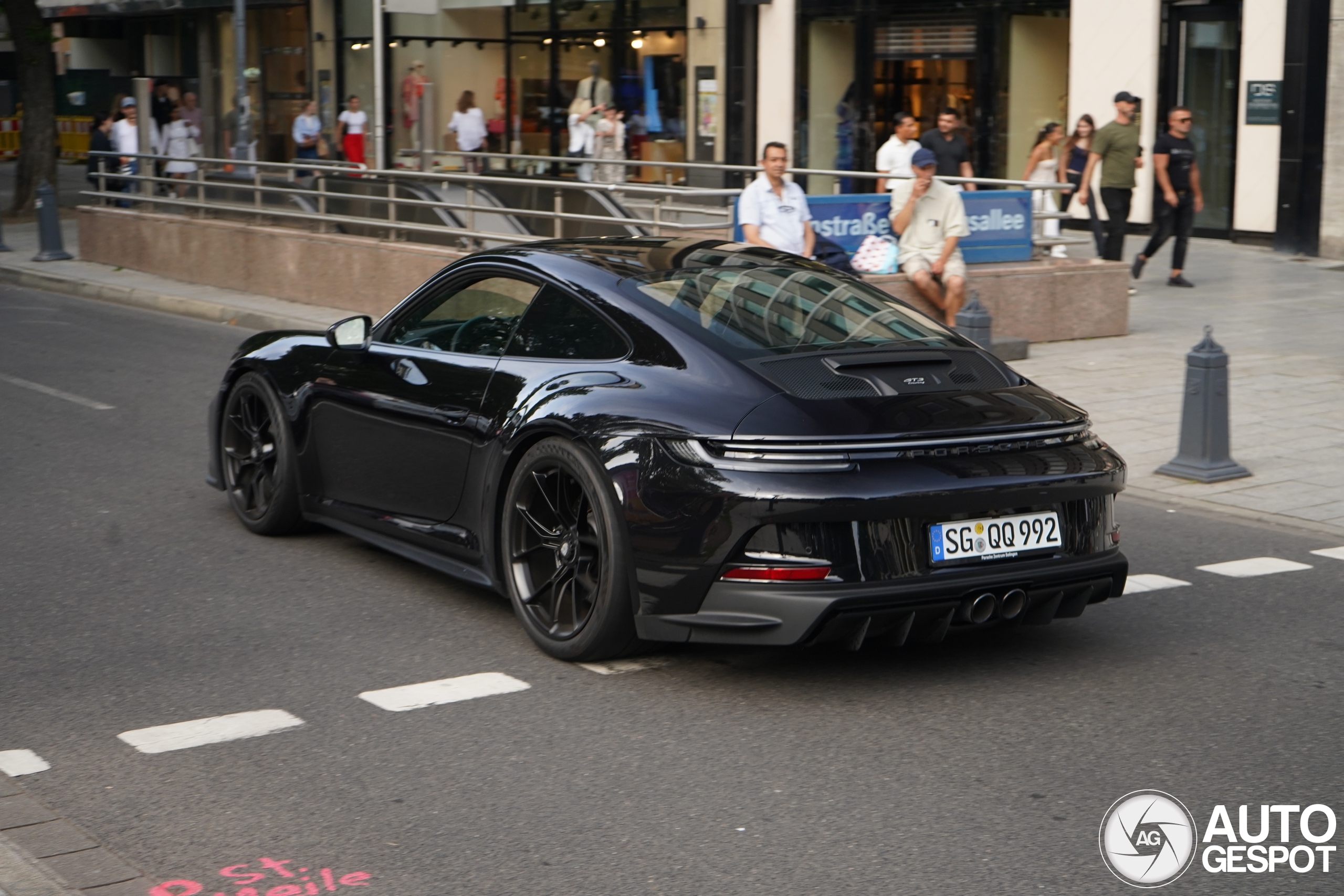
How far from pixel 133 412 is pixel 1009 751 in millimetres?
7922

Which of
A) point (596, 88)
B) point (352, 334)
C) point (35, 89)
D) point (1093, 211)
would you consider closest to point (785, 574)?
point (352, 334)

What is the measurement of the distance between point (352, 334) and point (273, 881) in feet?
11.0

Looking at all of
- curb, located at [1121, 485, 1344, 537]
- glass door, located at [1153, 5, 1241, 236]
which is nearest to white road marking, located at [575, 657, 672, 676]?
curb, located at [1121, 485, 1344, 537]

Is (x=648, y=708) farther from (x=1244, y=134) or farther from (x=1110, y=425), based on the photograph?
(x=1244, y=134)

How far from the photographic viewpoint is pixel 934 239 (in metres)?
13.2

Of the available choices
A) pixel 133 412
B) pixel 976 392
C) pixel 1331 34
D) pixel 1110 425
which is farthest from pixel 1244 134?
pixel 976 392

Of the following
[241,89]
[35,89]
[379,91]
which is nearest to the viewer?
[379,91]

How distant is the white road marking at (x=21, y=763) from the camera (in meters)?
4.59

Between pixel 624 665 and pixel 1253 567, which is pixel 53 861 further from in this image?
pixel 1253 567

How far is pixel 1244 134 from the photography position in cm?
2162

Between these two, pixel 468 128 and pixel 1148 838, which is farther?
pixel 468 128

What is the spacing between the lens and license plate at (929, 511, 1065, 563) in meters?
5.05

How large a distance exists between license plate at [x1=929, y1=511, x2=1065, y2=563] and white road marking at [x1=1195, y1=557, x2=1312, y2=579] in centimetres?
208

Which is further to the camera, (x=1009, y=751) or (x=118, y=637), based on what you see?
(x=118, y=637)
